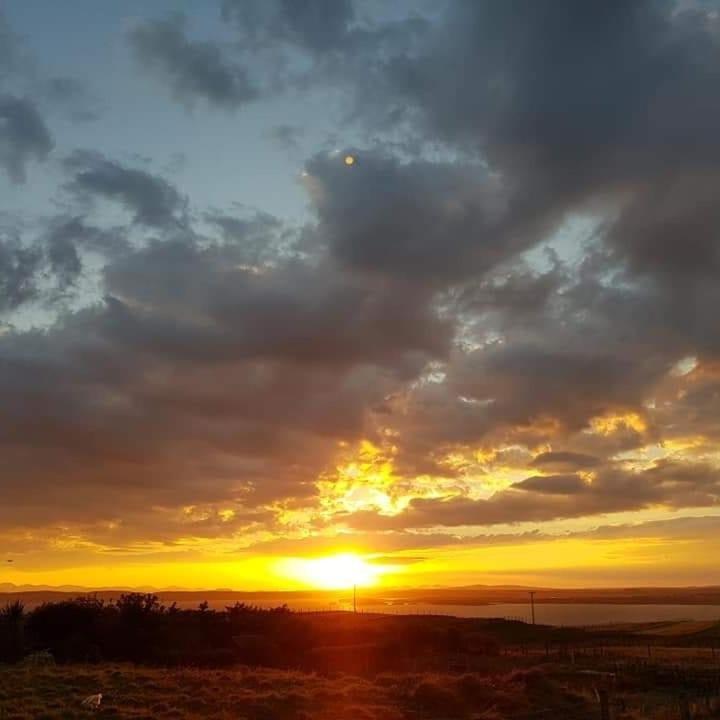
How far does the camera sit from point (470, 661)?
2251 inches

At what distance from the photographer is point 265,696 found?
1102 inches

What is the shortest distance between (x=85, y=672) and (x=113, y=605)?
80.6 ft

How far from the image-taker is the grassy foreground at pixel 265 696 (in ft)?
81.0

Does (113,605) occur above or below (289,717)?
above

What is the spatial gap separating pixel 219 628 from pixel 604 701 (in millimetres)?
44791

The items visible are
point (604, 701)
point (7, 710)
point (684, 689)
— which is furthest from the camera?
point (684, 689)

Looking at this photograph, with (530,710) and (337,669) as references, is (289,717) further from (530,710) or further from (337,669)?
(337,669)

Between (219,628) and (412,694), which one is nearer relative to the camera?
(412,694)

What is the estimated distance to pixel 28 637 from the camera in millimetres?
49000

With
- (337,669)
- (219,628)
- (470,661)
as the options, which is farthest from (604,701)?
(219,628)

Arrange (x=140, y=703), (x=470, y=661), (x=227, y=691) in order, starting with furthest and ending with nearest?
(x=470, y=661) < (x=227, y=691) < (x=140, y=703)

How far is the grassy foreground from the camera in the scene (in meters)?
24.7

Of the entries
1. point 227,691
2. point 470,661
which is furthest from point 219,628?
point 227,691

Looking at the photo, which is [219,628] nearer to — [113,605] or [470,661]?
[113,605]
